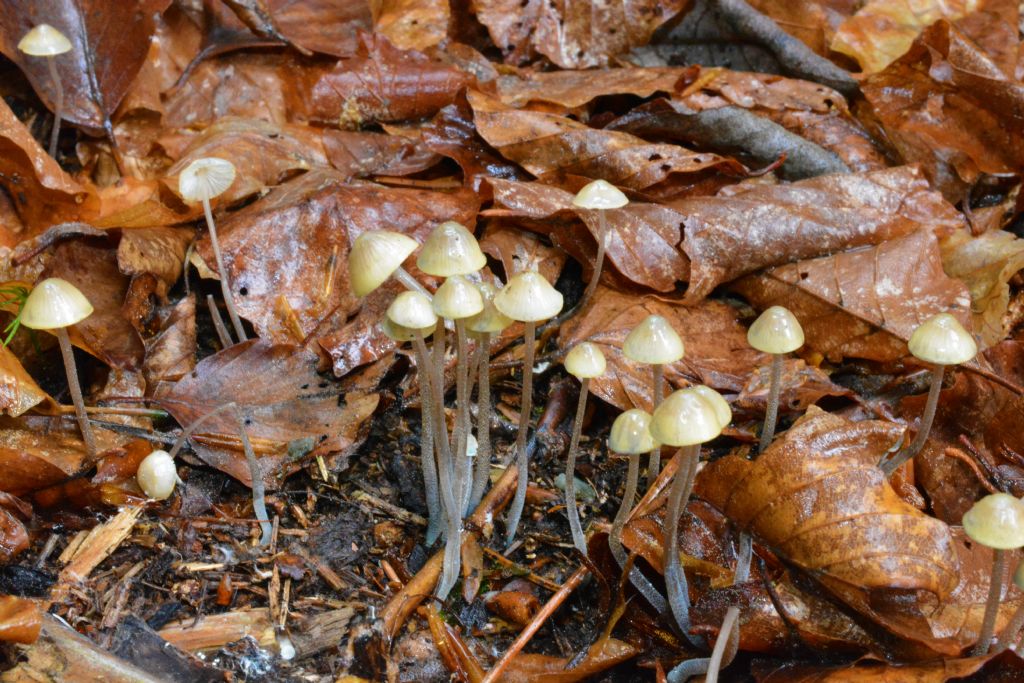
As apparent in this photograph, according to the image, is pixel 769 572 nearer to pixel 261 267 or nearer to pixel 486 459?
pixel 486 459

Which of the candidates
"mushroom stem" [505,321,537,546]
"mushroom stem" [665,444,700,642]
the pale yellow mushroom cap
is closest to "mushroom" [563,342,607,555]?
"mushroom stem" [505,321,537,546]

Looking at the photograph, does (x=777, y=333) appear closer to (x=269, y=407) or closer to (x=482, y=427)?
Result: (x=482, y=427)

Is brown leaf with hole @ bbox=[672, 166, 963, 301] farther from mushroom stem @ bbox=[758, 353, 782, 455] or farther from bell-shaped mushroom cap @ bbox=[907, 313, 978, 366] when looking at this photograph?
bell-shaped mushroom cap @ bbox=[907, 313, 978, 366]

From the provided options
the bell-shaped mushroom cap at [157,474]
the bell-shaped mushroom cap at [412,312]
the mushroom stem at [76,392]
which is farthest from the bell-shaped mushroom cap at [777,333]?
the mushroom stem at [76,392]

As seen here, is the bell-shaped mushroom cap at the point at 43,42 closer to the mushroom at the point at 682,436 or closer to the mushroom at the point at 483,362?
the mushroom at the point at 483,362

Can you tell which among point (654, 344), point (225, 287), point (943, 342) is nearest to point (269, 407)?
point (225, 287)

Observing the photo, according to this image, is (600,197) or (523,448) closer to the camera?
(523,448)
